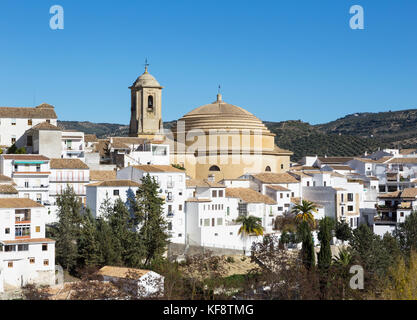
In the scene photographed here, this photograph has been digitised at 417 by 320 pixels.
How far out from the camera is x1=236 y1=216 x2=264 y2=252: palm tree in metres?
40.6

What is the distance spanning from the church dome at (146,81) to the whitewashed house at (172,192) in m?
22.0

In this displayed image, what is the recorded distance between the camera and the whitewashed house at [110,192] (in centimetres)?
3784

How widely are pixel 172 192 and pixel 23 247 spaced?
1075 cm

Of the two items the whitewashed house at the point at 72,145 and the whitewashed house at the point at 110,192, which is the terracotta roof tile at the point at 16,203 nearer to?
the whitewashed house at the point at 110,192

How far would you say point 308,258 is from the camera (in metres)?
35.2

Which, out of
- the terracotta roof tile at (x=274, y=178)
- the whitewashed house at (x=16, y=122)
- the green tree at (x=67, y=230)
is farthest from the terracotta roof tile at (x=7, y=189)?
the terracotta roof tile at (x=274, y=178)

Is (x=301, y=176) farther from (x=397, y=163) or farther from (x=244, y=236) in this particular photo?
(x=397, y=163)

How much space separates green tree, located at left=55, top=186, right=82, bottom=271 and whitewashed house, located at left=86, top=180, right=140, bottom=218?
108 cm

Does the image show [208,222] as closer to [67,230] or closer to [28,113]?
[67,230]

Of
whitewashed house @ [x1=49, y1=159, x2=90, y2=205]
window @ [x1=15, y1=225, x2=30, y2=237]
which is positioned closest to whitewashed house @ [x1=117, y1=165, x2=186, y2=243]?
whitewashed house @ [x1=49, y1=159, x2=90, y2=205]

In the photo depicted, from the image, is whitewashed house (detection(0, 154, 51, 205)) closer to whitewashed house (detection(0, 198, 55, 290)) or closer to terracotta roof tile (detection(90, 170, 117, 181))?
terracotta roof tile (detection(90, 170, 117, 181))

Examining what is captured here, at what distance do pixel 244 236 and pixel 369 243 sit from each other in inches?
291
